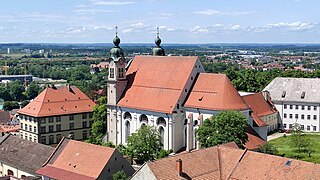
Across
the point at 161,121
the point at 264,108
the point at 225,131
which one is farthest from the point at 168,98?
the point at 264,108

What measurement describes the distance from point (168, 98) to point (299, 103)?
31055mm

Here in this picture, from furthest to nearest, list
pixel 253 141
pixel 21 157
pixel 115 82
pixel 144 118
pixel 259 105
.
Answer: pixel 259 105 < pixel 115 82 < pixel 144 118 < pixel 253 141 < pixel 21 157

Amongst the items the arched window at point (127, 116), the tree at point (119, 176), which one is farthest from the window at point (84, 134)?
the tree at point (119, 176)

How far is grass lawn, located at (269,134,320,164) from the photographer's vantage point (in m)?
66.9

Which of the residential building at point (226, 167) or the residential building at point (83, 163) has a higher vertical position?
the residential building at point (226, 167)

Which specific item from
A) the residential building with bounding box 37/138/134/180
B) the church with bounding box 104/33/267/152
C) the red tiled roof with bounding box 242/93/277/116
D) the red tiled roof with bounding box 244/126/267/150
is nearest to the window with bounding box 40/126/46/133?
the church with bounding box 104/33/267/152

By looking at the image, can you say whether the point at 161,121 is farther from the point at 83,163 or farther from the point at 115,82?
the point at 83,163

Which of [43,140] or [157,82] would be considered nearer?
[157,82]

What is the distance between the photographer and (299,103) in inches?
3565

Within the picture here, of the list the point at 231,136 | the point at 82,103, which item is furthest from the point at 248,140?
the point at 82,103

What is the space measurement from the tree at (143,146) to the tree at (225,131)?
6.42 meters

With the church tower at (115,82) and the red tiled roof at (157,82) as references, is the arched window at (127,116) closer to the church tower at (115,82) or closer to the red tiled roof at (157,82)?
the red tiled roof at (157,82)

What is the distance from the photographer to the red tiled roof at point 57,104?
271ft

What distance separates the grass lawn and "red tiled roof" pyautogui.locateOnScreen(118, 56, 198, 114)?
16852 mm
